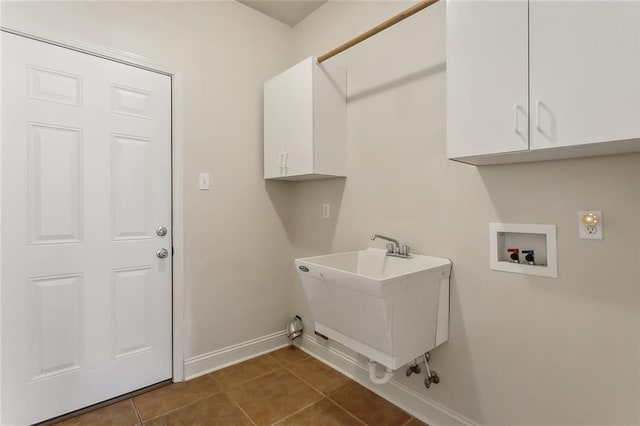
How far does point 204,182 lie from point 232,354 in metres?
1.31

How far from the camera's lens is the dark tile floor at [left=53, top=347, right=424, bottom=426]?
1.72 m

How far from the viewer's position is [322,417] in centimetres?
175

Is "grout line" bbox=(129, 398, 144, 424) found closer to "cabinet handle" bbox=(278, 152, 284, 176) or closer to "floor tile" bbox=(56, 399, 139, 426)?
"floor tile" bbox=(56, 399, 139, 426)

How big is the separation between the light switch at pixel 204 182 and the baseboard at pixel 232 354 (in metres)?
1.20

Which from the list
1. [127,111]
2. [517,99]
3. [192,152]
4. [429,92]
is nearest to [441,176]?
[429,92]

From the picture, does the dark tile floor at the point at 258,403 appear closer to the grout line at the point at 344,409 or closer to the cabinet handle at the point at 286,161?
the grout line at the point at 344,409

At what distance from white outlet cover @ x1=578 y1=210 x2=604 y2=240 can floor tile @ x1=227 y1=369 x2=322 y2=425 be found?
1.65 meters

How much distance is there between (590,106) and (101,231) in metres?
2.35

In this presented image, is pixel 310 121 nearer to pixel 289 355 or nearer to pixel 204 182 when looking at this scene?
pixel 204 182

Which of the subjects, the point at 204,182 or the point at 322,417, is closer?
the point at 322,417

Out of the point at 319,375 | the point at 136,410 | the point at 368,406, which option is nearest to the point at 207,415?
the point at 136,410

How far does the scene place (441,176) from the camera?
1666mm

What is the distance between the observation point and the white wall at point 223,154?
2.04 m

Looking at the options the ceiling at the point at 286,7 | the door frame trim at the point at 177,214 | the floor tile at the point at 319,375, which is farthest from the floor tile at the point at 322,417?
the ceiling at the point at 286,7
